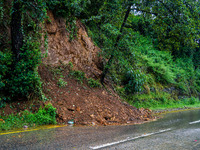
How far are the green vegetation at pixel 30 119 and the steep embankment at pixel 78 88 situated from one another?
1.49ft

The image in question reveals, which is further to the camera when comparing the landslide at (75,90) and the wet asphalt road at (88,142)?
the landslide at (75,90)

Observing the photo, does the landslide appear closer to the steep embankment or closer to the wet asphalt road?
the steep embankment

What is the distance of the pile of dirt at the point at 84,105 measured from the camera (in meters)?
8.09

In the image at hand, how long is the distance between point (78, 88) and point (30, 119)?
3658 millimetres

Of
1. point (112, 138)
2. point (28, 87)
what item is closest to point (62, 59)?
point (28, 87)

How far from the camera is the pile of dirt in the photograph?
26.6 ft

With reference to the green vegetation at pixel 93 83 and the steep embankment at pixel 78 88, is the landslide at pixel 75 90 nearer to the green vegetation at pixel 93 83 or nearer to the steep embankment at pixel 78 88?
the steep embankment at pixel 78 88

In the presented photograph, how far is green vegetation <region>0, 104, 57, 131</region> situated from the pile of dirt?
0.43 m

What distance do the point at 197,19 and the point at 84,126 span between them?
852cm

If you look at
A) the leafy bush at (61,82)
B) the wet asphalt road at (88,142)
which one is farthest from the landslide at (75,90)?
the wet asphalt road at (88,142)

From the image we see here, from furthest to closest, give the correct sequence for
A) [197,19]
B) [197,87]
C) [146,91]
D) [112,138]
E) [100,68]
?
[197,87], [146,91], [100,68], [197,19], [112,138]

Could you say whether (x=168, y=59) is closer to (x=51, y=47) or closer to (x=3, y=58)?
(x=51, y=47)

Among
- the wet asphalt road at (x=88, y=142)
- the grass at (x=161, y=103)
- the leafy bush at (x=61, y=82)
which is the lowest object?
the grass at (x=161, y=103)

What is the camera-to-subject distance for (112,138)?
5.62 metres
